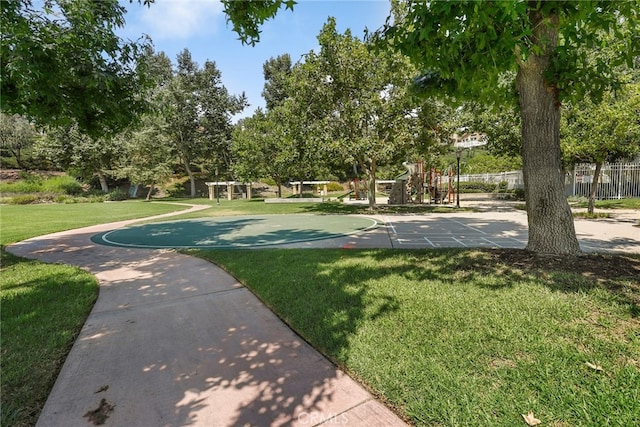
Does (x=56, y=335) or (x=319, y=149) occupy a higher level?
(x=319, y=149)

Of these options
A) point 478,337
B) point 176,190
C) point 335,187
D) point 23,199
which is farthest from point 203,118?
point 478,337

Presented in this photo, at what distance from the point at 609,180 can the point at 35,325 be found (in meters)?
28.3

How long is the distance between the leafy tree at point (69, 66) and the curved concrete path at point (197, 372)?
378cm

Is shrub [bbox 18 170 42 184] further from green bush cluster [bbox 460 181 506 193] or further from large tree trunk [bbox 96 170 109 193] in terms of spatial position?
green bush cluster [bbox 460 181 506 193]

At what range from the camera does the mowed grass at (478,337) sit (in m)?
2.09

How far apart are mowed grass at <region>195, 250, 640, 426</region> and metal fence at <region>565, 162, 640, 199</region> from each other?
21652 mm

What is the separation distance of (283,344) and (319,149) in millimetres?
12498

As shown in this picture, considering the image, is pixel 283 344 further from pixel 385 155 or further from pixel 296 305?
pixel 385 155

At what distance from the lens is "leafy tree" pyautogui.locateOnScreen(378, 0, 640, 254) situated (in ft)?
11.4

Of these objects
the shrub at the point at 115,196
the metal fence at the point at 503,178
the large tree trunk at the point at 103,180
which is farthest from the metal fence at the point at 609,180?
the large tree trunk at the point at 103,180

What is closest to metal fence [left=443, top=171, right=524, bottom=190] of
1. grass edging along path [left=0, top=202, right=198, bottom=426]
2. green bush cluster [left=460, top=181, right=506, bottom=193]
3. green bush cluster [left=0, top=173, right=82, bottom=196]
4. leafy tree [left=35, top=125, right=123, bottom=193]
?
green bush cluster [left=460, top=181, right=506, bottom=193]

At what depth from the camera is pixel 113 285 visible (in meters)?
5.28

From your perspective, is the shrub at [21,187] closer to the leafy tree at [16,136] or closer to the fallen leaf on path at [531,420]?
the leafy tree at [16,136]

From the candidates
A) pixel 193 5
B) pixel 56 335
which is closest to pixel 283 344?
pixel 56 335
